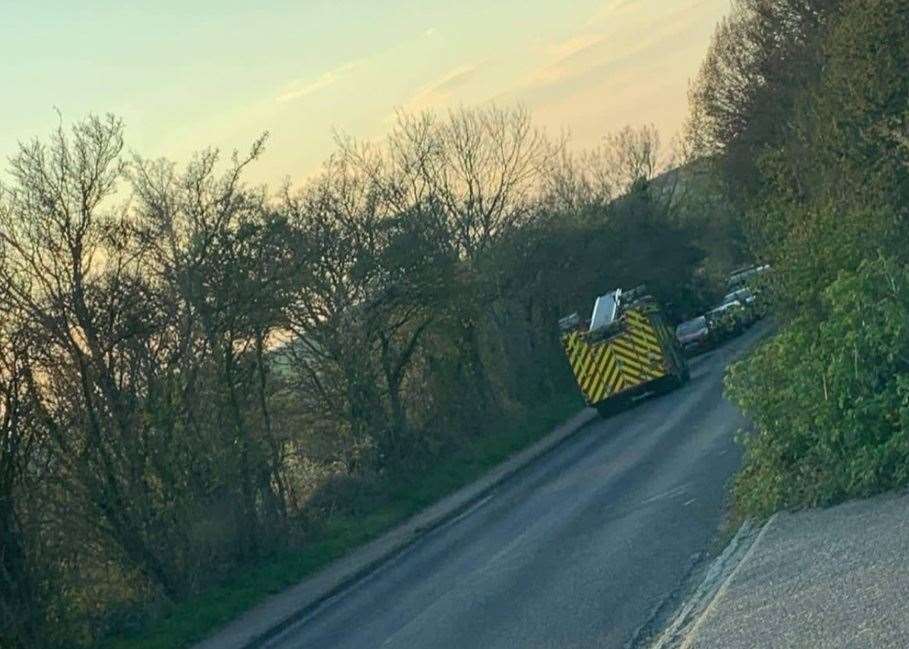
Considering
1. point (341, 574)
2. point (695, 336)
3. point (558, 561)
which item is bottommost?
point (558, 561)

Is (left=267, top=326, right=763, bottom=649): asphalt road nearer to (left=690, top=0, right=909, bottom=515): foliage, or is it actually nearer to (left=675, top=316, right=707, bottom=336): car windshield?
(left=690, top=0, right=909, bottom=515): foliage

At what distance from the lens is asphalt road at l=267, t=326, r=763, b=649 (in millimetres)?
12148

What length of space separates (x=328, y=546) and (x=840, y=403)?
13.1 meters

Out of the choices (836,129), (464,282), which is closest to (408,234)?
(464,282)

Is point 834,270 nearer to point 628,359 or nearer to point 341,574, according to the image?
point 341,574

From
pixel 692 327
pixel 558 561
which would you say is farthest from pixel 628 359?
pixel 558 561

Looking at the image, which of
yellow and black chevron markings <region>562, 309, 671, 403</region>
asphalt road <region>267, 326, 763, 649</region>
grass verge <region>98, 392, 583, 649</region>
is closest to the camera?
asphalt road <region>267, 326, 763, 649</region>

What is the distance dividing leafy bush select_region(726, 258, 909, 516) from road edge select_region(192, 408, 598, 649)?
20.7ft

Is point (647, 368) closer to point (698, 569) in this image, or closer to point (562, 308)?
point (562, 308)

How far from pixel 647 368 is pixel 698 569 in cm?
2604

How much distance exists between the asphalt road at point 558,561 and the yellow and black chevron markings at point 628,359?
34.3 ft

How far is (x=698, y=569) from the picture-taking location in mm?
12508

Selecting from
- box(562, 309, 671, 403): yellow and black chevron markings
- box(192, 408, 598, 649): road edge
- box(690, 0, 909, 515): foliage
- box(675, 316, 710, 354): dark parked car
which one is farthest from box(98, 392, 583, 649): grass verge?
box(675, 316, 710, 354): dark parked car

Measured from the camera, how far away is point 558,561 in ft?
50.5
